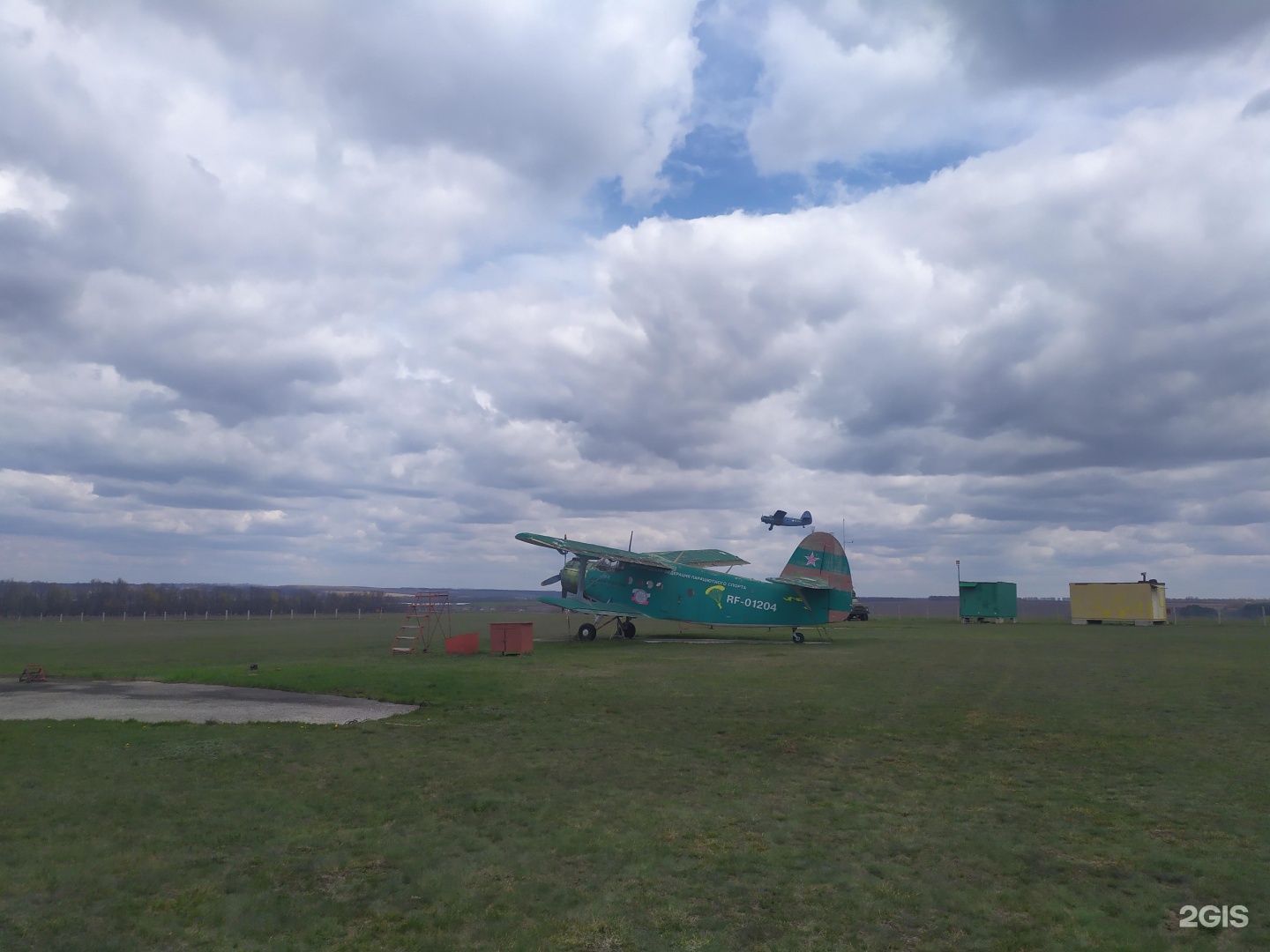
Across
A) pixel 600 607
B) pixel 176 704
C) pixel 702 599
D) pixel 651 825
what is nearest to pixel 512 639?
pixel 600 607

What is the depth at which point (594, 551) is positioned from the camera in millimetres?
32062

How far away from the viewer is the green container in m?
55.6

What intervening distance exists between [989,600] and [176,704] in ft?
177

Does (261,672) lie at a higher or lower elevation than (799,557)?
lower

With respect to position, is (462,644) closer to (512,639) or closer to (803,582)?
(512,639)

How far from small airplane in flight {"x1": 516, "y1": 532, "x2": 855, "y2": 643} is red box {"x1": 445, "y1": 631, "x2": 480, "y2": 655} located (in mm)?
7171

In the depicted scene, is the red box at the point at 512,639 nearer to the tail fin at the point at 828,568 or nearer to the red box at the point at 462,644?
the red box at the point at 462,644

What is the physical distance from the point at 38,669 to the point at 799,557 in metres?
26.2

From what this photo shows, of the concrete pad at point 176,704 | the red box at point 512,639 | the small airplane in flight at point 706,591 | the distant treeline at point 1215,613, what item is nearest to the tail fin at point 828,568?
the small airplane in flight at point 706,591

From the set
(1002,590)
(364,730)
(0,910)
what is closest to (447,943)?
(0,910)

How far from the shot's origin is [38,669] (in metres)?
18.3

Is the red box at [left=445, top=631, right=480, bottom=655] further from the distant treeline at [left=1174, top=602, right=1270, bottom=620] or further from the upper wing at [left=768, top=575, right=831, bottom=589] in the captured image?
the distant treeline at [left=1174, top=602, right=1270, bottom=620]

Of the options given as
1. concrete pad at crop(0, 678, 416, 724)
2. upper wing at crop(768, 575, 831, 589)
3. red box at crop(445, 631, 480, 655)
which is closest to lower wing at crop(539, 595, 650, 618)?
upper wing at crop(768, 575, 831, 589)

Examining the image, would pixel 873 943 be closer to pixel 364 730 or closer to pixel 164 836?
pixel 164 836
